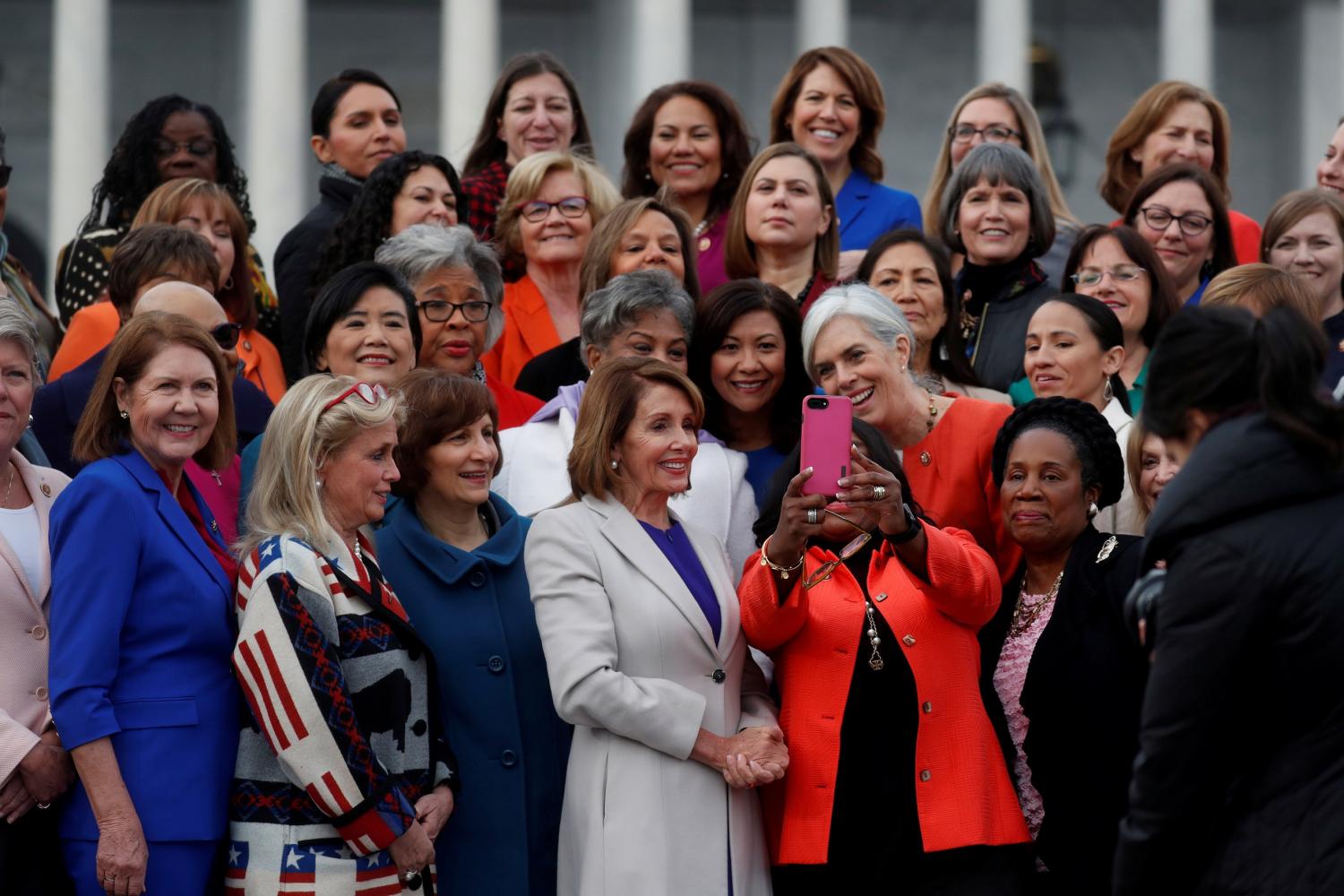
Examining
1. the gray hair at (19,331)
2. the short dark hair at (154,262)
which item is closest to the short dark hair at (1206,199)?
the short dark hair at (154,262)

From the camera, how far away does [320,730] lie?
6.09m

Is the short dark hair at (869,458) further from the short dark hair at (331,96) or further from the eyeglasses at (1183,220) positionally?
the short dark hair at (331,96)

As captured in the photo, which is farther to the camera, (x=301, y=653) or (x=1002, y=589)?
(x=1002, y=589)

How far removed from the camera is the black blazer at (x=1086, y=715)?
659cm

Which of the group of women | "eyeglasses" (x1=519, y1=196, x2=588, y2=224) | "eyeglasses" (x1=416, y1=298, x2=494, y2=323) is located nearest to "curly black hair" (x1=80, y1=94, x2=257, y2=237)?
"eyeglasses" (x1=519, y1=196, x2=588, y2=224)

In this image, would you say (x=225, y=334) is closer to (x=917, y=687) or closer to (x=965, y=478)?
(x=965, y=478)

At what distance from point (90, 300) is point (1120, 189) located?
18.2 feet

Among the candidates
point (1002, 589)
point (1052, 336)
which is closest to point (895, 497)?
point (1002, 589)

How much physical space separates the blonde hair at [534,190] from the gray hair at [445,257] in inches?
40.9

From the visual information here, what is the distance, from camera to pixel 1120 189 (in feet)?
36.9

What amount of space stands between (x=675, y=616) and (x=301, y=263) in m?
4.22

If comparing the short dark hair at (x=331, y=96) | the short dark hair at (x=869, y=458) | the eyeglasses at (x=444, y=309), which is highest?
the short dark hair at (x=331, y=96)

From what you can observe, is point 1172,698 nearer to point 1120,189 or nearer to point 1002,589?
point 1002,589

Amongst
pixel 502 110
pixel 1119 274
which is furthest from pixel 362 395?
pixel 502 110
